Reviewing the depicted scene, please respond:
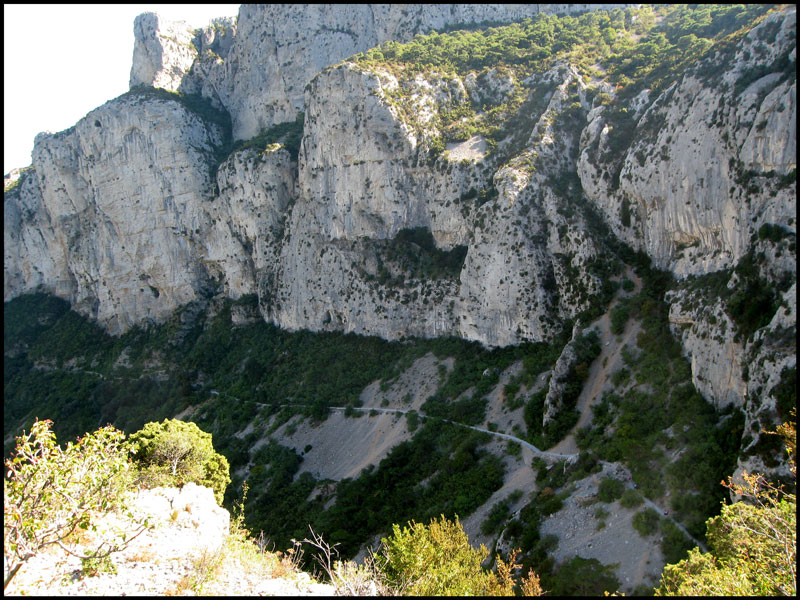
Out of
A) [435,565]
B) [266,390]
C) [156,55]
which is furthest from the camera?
[156,55]

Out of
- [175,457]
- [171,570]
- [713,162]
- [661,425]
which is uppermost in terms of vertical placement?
[713,162]

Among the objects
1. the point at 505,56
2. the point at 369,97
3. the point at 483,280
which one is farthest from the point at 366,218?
the point at 505,56

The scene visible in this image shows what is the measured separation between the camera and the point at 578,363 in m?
33.8

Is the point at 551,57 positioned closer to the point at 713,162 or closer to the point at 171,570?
the point at 713,162

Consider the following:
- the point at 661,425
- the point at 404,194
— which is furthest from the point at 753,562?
the point at 404,194

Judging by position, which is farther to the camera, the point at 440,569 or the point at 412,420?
the point at 412,420

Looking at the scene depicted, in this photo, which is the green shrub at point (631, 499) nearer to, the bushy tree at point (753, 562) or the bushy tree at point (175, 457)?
the bushy tree at point (753, 562)

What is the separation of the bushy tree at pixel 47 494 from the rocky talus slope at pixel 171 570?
0.59 m

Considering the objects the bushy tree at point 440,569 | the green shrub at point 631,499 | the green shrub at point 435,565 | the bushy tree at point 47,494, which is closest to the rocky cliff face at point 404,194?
the green shrub at point 631,499

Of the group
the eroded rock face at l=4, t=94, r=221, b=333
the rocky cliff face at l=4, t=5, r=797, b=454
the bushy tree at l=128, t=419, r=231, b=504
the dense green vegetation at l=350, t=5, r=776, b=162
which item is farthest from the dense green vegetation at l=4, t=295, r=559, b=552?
the dense green vegetation at l=350, t=5, r=776, b=162

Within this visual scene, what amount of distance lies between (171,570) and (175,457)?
459 inches

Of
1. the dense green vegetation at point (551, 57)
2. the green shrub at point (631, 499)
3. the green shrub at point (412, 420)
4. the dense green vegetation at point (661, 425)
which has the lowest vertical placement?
the green shrub at point (412, 420)

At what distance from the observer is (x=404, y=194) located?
51.2m

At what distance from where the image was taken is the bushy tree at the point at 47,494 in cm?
1176
